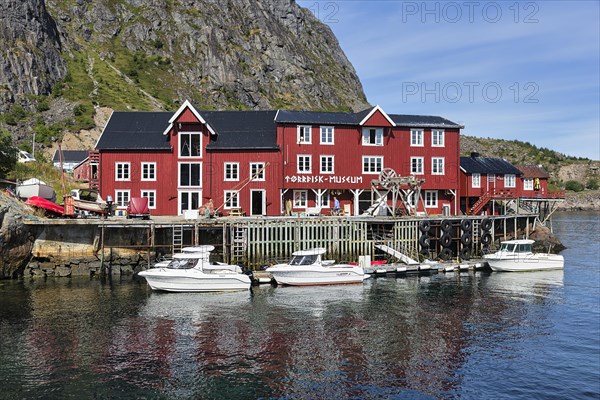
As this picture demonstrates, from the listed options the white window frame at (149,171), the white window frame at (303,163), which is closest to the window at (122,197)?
the white window frame at (149,171)

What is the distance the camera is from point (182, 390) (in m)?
16.8

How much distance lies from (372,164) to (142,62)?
119305 mm

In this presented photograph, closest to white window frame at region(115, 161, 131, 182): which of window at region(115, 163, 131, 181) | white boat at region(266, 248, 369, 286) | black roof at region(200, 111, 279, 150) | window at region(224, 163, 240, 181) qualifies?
window at region(115, 163, 131, 181)

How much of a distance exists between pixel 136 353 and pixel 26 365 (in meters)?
4.09

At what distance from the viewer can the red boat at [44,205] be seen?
126 ft

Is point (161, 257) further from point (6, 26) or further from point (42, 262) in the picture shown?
point (6, 26)

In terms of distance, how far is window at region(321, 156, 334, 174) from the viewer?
46.9 metres

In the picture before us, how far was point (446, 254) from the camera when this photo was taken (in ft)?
140

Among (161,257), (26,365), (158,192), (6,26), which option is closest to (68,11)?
(6,26)

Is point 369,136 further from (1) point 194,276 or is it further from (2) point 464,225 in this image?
(1) point 194,276

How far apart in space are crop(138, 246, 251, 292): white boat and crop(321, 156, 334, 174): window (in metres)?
17.7

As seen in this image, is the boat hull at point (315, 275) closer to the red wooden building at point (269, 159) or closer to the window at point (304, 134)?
the red wooden building at point (269, 159)

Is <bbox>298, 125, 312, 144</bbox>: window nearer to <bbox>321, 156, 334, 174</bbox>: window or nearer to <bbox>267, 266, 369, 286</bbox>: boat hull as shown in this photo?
<bbox>321, 156, 334, 174</bbox>: window

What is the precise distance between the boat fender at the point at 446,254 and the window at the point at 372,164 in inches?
405
